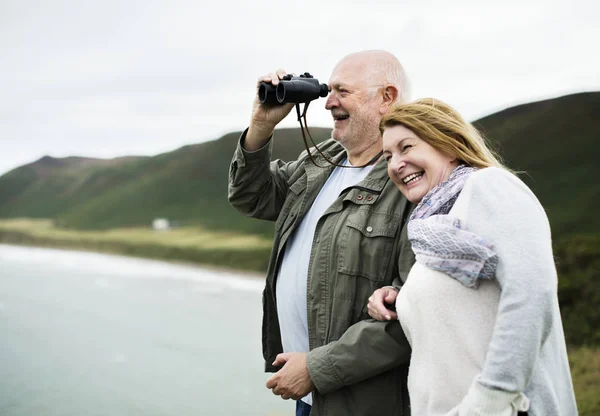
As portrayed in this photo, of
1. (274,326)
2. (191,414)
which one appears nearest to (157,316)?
(191,414)

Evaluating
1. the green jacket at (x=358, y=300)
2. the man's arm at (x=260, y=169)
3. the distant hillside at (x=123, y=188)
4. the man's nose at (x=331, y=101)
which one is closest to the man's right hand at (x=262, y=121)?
the man's arm at (x=260, y=169)

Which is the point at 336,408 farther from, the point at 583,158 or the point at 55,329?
the point at 583,158

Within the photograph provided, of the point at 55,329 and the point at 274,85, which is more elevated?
the point at 274,85

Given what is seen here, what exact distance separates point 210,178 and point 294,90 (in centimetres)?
3206

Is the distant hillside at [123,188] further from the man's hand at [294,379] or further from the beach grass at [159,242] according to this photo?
the man's hand at [294,379]

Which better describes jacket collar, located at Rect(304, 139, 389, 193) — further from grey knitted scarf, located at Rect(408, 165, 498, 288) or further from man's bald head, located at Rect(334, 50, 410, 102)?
grey knitted scarf, located at Rect(408, 165, 498, 288)

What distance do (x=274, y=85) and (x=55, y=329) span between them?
1087 centimetres

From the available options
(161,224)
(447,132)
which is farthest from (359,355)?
(161,224)

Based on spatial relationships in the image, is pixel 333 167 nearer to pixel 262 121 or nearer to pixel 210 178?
pixel 262 121

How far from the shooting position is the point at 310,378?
1980 millimetres

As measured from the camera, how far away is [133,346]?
34.8 ft

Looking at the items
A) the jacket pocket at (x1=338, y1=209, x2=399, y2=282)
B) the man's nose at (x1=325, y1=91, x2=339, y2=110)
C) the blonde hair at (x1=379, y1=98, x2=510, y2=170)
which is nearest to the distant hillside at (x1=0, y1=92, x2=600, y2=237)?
the man's nose at (x1=325, y1=91, x2=339, y2=110)

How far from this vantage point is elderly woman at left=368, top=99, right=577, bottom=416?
131 centimetres

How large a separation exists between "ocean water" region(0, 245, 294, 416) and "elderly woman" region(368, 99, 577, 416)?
5.81 meters
